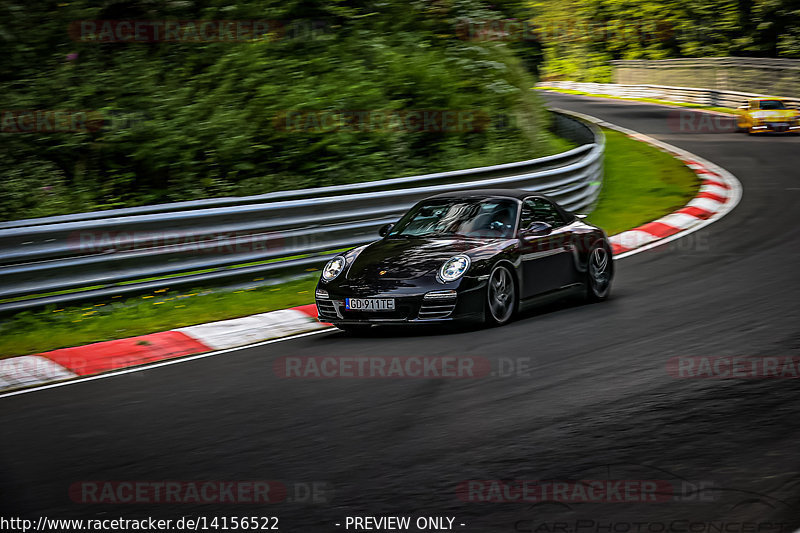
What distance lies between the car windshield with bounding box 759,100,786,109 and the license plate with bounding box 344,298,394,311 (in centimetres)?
2446

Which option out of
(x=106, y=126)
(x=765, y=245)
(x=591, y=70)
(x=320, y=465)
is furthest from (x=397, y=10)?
(x=591, y=70)

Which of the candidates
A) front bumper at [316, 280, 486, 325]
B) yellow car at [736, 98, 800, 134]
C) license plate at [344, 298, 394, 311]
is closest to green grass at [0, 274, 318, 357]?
license plate at [344, 298, 394, 311]

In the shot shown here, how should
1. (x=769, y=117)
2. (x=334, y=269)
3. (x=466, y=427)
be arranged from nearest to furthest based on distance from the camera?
1. (x=466, y=427)
2. (x=334, y=269)
3. (x=769, y=117)

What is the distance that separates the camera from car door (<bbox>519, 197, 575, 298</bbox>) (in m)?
8.98

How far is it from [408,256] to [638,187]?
33.3 feet

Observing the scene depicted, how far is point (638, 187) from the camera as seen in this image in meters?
17.7

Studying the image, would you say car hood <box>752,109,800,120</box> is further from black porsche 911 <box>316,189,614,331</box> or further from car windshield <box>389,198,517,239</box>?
car windshield <box>389,198,517,239</box>

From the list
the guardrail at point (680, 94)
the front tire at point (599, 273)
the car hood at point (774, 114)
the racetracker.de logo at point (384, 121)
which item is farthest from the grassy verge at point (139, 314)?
the guardrail at point (680, 94)

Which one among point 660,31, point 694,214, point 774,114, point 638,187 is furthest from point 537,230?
point 660,31

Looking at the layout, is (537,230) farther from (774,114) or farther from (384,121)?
(774,114)

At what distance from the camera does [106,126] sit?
13.7 meters

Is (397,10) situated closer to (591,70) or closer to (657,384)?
(657,384)

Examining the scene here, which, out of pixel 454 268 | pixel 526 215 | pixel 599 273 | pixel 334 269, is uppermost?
pixel 526 215

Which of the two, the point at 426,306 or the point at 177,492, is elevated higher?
the point at 177,492
